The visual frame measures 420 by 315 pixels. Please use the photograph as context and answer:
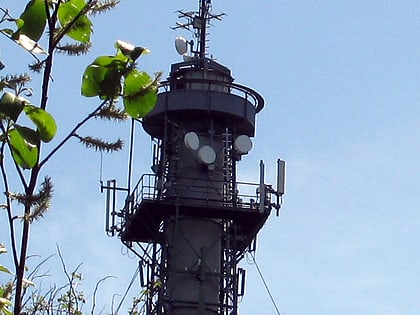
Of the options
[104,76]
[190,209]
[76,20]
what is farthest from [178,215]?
Result: [104,76]

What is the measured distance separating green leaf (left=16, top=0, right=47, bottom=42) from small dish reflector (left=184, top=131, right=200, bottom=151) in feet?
115

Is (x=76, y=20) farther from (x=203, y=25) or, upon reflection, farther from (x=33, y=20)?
(x=203, y=25)

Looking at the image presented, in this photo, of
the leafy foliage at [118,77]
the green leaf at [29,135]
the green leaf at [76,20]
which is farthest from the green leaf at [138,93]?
the green leaf at [29,135]

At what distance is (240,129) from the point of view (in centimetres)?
4288

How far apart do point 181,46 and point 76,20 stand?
125ft

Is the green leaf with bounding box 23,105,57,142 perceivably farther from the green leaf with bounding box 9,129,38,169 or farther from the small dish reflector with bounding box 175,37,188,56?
the small dish reflector with bounding box 175,37,188,56

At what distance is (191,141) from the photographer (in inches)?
1610

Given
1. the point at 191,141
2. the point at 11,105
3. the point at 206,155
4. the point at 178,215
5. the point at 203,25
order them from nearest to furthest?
the point at 11,105, the point at 191,141, the point at 206,155, the point at 178,215, the point at 203,25

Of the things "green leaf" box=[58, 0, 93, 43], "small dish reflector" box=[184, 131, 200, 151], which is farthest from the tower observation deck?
"green leaf" box=[58, 0, 93, 43]

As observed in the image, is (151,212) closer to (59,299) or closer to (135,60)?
(59,299)

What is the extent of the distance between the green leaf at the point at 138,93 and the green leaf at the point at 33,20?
0.46 meters

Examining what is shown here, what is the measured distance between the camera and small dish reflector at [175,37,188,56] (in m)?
43.9

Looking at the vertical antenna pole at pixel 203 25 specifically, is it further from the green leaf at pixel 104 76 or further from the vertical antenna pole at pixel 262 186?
the green leaf at pixel 104 76

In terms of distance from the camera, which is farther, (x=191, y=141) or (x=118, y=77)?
(x=191, y=141)
